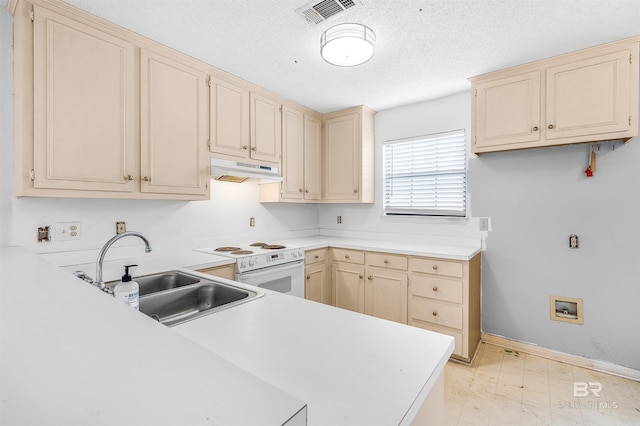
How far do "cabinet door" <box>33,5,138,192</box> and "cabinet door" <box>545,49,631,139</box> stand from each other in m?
3.10

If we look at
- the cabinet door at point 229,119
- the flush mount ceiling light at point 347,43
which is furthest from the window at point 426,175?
the cabinet door at point 229,119

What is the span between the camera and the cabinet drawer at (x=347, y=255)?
3.05 metres

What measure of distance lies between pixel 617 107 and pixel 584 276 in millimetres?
1300

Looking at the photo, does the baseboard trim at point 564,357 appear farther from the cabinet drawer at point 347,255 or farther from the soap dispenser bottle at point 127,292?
the soap dispenser bottle at point 127,292

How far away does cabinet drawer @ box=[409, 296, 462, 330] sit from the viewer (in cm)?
251

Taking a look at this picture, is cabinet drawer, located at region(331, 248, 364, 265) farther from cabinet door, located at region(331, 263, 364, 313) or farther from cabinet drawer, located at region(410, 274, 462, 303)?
cabinet drawer, located at region(410, 274, 462, 303)

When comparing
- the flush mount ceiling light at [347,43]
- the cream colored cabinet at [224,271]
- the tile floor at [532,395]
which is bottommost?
the tile floor at [532,395]

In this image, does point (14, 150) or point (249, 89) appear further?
point (249, 89)

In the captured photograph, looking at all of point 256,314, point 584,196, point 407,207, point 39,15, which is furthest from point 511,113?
point 39,15

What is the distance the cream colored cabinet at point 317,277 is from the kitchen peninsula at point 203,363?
1.83m

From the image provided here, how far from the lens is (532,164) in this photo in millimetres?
2641

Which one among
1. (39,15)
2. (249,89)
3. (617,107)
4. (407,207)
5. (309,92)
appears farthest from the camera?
(407,207)

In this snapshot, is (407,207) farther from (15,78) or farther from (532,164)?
(15,78)

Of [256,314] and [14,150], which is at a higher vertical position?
[14,150]
